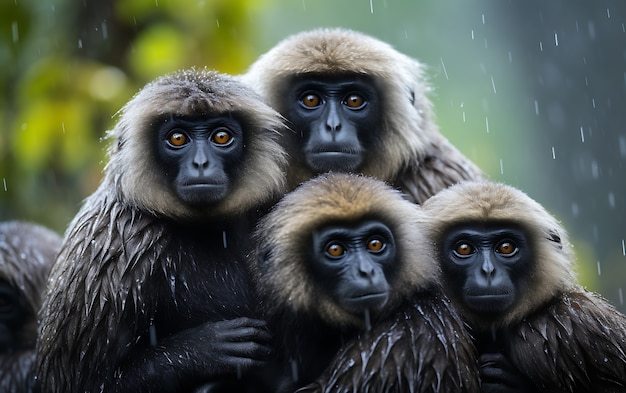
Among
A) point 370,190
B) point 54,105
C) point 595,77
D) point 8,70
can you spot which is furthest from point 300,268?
point 595,77

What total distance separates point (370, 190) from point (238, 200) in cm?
86

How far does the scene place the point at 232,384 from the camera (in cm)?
610

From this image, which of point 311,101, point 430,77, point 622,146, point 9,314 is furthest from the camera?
point 622,146

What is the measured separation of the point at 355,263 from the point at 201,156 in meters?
1.19

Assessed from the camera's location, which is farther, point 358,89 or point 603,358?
point 358,89

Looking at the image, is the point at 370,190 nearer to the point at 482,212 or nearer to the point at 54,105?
the point at 482,212

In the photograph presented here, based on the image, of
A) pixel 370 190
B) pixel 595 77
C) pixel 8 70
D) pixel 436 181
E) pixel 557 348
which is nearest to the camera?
pixel 557 348

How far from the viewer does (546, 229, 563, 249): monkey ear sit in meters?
6.41

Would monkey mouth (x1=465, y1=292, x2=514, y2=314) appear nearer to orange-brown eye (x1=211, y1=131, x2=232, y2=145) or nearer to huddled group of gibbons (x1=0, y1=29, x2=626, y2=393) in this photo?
huddled group of gibbons (x1=0, y1=29, x2=626, y2=393)

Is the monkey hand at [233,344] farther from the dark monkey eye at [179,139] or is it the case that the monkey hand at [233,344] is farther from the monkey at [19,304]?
the monkey at [19,304]

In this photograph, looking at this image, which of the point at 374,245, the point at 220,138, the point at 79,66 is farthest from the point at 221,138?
the point at 79,66

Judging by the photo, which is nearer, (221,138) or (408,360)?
(408,360)

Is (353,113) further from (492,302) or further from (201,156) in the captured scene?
(492,302)

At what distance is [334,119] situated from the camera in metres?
7.01
